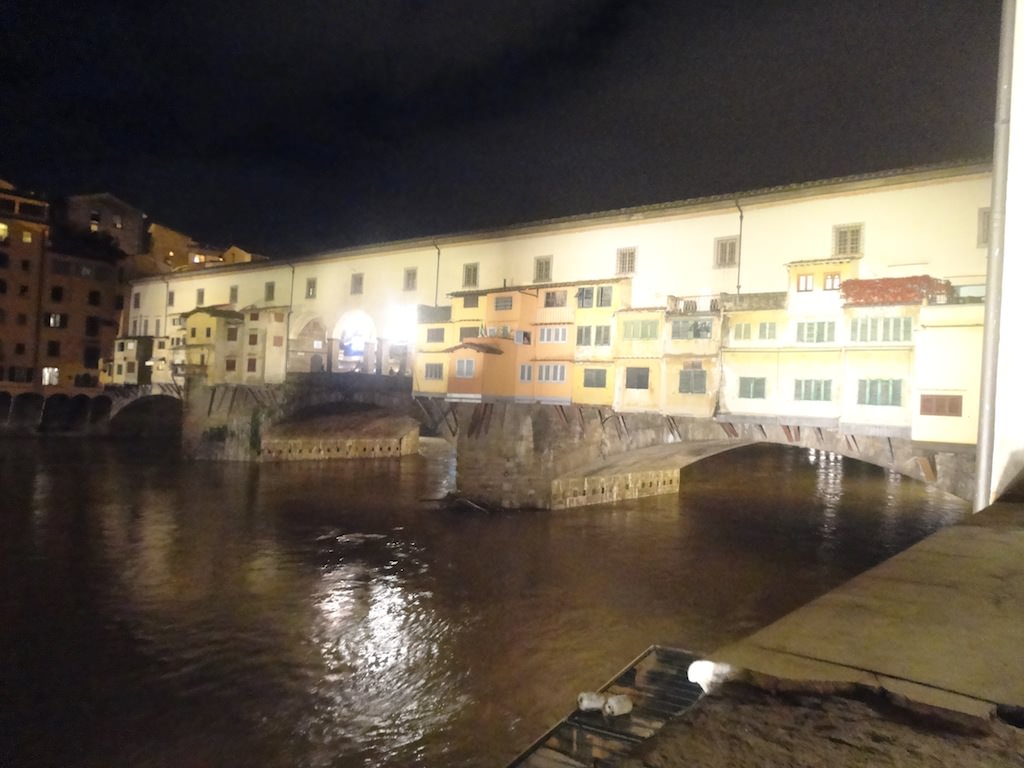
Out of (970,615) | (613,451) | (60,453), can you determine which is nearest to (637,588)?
(613,451)

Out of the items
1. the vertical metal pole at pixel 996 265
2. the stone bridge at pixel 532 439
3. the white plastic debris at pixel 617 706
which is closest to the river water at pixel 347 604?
the stone bridge at pixel 532 439

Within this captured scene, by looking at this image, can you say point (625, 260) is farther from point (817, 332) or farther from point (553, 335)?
point (817, 332)

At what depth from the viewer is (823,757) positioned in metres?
1.41

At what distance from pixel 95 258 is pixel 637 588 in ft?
146

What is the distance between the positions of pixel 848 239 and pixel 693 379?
17.8 ft

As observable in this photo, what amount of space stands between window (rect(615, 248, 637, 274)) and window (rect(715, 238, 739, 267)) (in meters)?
2.77

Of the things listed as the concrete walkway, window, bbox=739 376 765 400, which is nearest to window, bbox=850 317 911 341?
window, bbox=739 376 765 400

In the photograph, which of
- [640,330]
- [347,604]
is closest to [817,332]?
[640,330]

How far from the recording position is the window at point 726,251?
63.1ft

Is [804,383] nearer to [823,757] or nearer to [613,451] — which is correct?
[613,451]

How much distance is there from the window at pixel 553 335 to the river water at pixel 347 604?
6.03 m

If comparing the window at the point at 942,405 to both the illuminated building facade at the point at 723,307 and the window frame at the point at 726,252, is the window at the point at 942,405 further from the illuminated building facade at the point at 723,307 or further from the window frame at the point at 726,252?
the window frame at the point at 726,252

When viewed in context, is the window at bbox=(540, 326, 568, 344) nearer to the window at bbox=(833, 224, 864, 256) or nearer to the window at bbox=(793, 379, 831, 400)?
the window at bbox=(793, 379, 831, 400)

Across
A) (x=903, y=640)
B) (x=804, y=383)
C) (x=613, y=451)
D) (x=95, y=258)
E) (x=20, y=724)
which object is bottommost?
(x=20, y=724)
